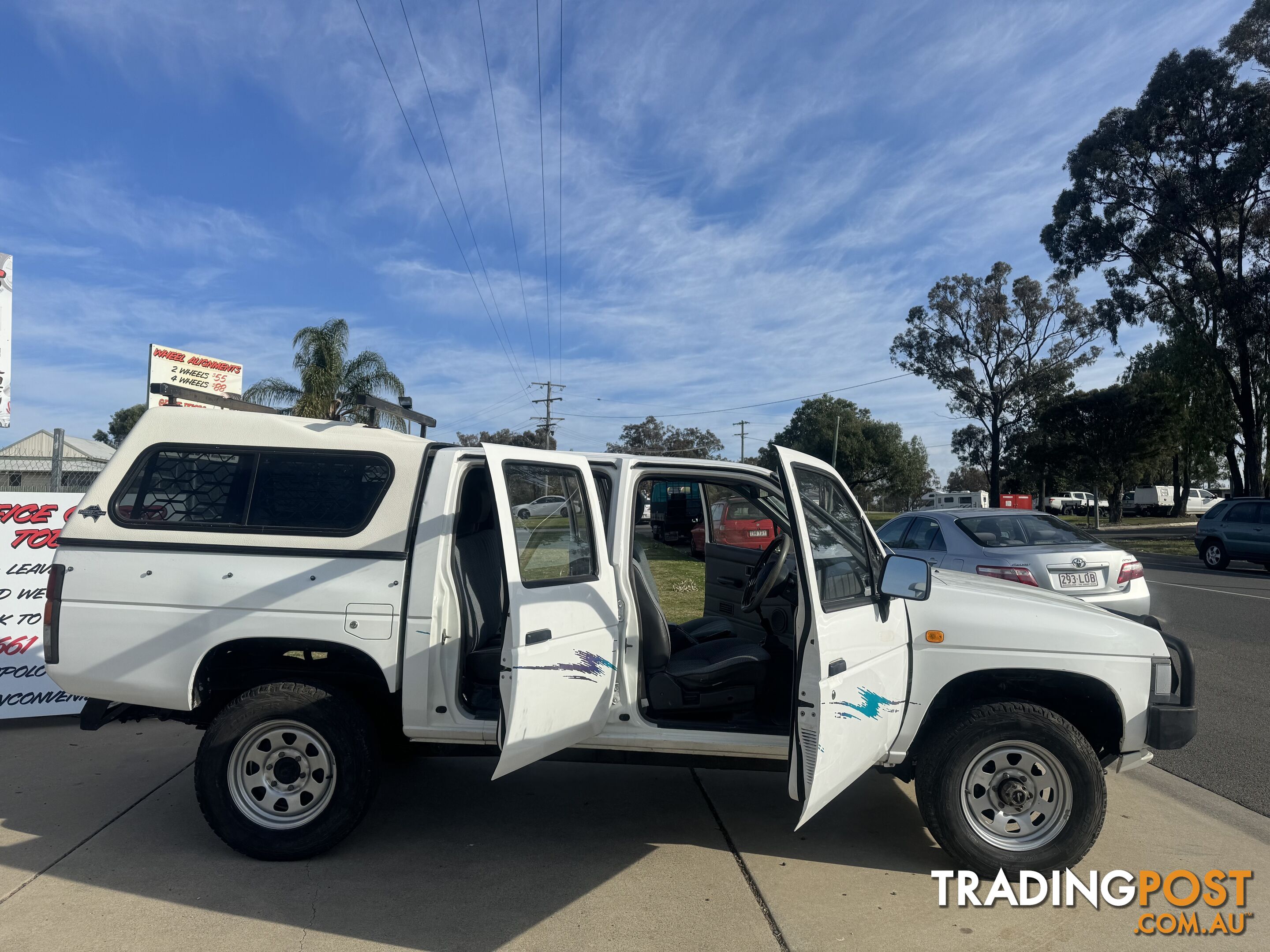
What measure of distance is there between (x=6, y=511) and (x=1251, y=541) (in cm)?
2068

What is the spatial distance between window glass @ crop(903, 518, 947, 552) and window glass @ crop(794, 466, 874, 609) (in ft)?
16.6

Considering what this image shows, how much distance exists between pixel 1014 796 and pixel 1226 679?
5.17m

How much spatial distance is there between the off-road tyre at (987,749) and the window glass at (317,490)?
295 cm

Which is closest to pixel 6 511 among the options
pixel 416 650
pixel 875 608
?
pixel 416 650

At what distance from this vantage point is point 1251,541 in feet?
57.0

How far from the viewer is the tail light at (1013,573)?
26.3 ft

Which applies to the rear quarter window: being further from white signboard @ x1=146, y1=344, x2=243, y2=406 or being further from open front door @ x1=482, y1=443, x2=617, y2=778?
white signboard @ x1=146, y1=344, x2=243, y2=406

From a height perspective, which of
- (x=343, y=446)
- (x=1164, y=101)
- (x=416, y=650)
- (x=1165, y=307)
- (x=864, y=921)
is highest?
(x=1164, y=101)

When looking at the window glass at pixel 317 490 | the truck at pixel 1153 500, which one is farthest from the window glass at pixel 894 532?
the truck at pixel 1153 500

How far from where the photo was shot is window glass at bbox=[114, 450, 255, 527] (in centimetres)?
412

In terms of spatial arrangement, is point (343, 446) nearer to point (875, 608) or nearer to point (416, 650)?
point (416, 650)

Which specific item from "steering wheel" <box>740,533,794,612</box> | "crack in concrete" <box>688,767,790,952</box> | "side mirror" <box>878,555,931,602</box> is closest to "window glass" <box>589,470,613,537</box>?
"steering wheel" <box>740,533,794,612</box>

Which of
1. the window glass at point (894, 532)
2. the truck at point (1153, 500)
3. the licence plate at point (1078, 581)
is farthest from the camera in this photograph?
the truck at point (1153, 500)

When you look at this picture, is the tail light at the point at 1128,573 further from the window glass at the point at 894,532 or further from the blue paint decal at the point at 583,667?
the blue paint decal at the point at 583,667
